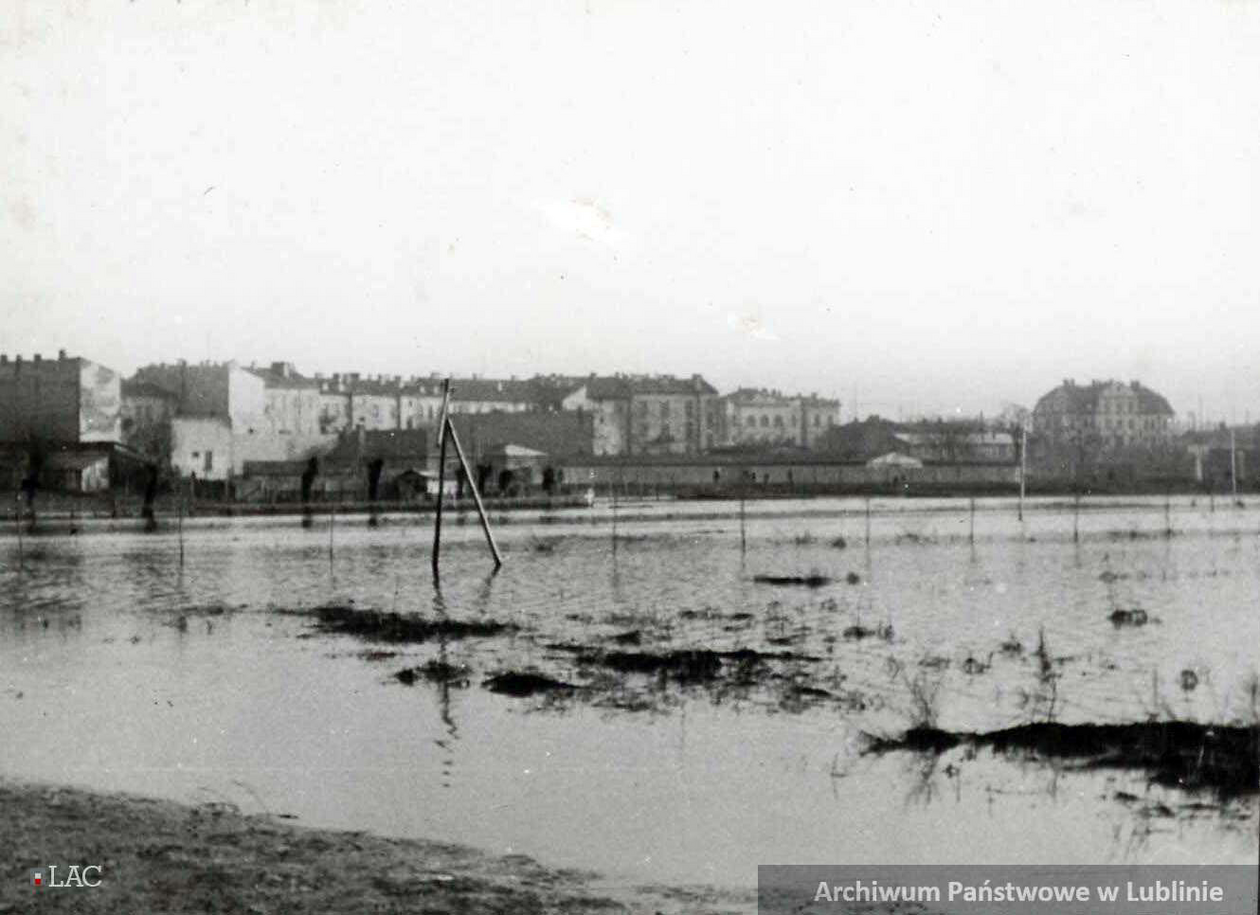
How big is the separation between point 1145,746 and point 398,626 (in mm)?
12949

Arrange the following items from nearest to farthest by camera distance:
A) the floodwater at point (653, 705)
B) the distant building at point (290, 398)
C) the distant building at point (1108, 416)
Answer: the floodwater at point (653, 705) < the distant building at point (290, 398) < the distant building at point (1108, 416)

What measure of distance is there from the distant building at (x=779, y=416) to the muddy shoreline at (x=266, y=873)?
151 m

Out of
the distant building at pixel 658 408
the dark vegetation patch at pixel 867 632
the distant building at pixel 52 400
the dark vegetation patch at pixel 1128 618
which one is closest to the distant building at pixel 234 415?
the distant building at pixel 52 400

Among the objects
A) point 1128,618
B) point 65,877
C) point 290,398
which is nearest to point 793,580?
point 1128,618

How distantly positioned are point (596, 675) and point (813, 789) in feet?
18.9

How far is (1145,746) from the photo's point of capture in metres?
12.3

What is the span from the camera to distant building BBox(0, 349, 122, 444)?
82125 millimetres

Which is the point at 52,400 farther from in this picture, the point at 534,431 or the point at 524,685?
the point at 524,685

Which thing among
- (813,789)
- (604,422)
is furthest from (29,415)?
(813,789)

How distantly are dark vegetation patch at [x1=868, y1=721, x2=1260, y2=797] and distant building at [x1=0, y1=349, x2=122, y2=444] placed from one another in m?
76.6

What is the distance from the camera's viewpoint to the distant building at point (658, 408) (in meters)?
148

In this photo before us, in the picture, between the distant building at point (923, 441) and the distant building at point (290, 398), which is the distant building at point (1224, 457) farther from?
the distant building at point (290, 398)

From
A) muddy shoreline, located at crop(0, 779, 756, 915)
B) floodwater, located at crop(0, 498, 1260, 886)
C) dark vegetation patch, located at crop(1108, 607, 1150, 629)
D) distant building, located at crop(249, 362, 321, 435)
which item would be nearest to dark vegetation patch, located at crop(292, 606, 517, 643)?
floodwater, located at crop(0, 498, 1260, 886)

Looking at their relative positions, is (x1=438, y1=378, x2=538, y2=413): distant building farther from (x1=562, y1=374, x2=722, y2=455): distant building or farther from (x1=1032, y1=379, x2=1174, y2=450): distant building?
(x1=1032, y1=379, x2=1174, y2=450): distant building
